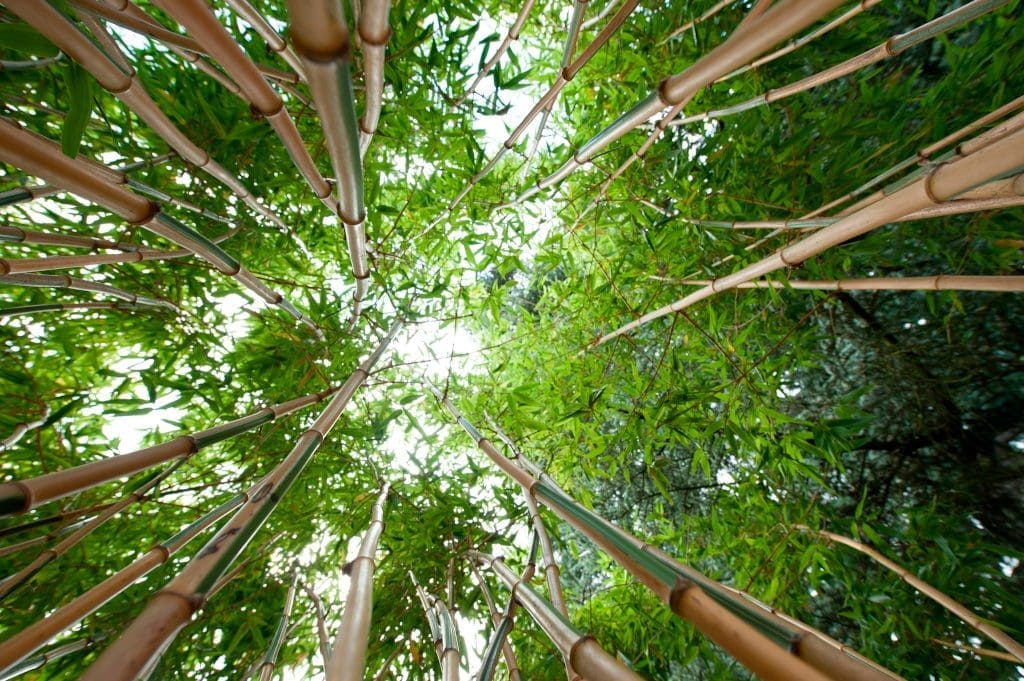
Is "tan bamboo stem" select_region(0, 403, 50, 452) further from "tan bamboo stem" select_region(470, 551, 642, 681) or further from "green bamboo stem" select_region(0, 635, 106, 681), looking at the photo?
"tan bamboo stem" select_region(470, 551, 642, 681)

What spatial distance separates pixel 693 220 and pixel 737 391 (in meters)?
0.78

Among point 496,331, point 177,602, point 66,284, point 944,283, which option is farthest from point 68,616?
point 496,331

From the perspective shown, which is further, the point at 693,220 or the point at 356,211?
the point at 693,220

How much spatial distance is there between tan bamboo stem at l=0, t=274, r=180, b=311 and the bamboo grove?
2cm

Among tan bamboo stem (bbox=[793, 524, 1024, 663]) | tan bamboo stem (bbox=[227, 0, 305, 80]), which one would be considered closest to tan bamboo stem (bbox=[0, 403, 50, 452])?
tan bamboo stem (bbox=[227, 0, 305, 80])

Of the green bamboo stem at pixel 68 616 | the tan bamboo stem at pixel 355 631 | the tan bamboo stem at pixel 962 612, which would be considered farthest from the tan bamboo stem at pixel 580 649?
the tan bamboo stem at pixel 962 612

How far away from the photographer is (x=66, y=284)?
1.57 metres

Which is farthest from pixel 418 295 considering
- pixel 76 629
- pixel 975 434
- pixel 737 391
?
pixel 975 434

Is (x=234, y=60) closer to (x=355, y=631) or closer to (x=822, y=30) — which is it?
(x=355, y=631)

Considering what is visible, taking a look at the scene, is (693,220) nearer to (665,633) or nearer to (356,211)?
(356,211)

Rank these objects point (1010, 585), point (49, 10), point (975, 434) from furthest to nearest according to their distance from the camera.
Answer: point (975, 434), point (1010, 585), point (49, 10)

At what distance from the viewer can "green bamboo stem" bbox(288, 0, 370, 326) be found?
46cm

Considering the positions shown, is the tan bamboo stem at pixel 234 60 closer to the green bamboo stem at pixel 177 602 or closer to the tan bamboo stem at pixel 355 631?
the tan bamboo stem at pixel 355 631

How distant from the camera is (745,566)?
255 centimetres
